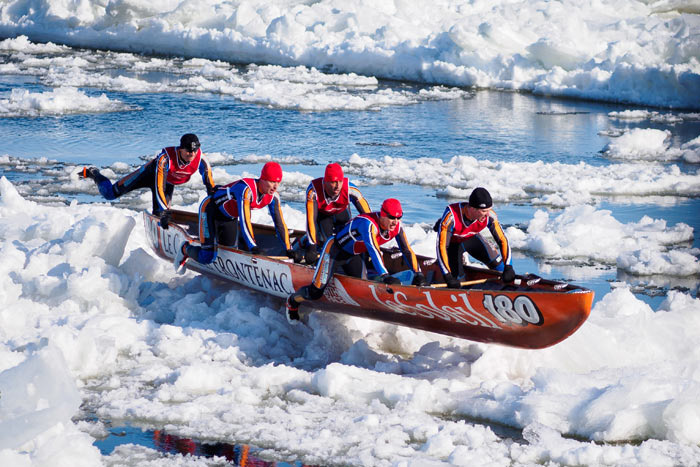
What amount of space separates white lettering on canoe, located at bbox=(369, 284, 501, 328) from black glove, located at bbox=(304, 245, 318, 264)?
1.22m

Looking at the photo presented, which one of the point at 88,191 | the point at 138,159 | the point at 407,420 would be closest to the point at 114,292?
the point at 407,420

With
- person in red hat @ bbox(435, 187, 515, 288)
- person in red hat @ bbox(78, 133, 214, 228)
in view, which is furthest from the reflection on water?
person in red hat @ bbox(78, 133, 214, 228)

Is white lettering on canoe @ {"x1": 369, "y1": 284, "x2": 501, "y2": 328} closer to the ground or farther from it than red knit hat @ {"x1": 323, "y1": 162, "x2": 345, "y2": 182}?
closer to the ground

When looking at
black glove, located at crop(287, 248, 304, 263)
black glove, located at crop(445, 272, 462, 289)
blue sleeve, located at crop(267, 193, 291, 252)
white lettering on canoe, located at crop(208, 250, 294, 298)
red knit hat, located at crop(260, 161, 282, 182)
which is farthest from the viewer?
blue sleeve, located at crop(267, 193, 291, 252)

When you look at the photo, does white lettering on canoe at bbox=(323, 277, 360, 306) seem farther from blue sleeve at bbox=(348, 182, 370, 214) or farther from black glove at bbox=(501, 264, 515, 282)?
black glove at bbox=(501, 264, 515, 282)

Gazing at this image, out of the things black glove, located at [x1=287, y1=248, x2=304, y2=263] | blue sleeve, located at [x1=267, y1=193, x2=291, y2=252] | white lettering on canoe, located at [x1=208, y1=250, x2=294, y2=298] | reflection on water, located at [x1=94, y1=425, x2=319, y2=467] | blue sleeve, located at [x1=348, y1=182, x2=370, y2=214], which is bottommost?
reflection on water, located at [x1=94, y1=425, x2=319, y2=467]

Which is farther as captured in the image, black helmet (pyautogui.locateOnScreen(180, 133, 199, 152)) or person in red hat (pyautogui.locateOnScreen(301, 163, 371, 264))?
black helmet (pyautogui.locateOnScreen(180, 133, 199, 152))

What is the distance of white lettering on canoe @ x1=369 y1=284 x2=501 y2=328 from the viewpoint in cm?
936

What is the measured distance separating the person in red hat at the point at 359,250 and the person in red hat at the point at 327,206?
64 cm

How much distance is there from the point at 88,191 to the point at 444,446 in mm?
12877

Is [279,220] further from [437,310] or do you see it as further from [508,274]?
[508,274]

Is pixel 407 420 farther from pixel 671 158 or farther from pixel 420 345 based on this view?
pixel 671 158

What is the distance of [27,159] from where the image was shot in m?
21.2

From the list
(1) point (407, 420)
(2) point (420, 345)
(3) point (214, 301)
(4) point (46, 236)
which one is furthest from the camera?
(4) point (46, 236)
